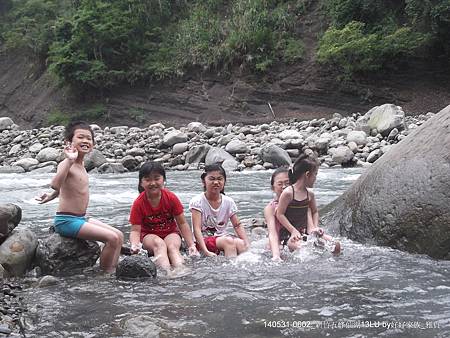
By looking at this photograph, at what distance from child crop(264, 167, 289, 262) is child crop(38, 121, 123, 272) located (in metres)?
1.29

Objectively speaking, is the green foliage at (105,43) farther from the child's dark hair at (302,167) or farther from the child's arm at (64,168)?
the child's arm at (64,168)

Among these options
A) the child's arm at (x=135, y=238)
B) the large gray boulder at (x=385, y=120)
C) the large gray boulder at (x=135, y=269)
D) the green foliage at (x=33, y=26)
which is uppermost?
the green foliage at (x=33, y=26)

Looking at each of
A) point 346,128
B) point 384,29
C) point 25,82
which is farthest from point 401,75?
point 25,82

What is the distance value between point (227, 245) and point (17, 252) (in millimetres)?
1689

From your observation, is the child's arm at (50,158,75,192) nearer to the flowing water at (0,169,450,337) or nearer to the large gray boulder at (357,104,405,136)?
the flowing water at (0,169,450,337)

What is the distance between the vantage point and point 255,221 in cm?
625

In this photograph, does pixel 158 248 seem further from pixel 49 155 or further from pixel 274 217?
pixel 49 155

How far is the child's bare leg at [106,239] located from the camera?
398cm

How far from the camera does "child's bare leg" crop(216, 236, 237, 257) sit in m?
4.52

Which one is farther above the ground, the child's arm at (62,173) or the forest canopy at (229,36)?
the forest canopy at (229,36)

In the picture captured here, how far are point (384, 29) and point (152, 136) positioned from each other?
10.7m

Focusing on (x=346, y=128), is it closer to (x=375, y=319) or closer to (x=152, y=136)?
(x=152, y=136)

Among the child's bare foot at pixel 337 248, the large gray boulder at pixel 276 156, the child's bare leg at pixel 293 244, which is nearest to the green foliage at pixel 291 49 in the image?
the large gray boulder at pixel 276 156

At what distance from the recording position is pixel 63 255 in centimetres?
406
